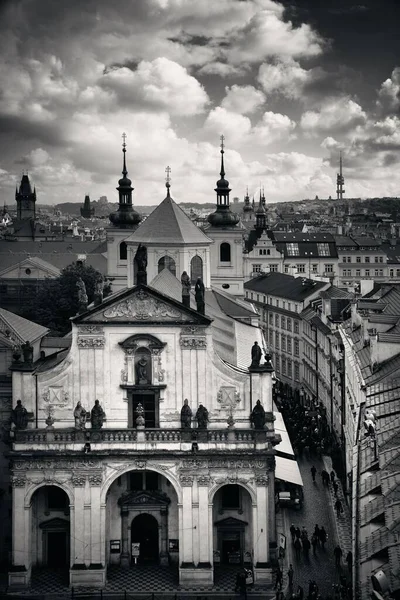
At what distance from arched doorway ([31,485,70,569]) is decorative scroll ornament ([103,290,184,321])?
380 inches

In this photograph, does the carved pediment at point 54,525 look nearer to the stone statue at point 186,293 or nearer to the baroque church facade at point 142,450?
the baroque church facade at point 142,450

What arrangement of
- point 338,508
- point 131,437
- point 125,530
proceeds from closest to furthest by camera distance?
point 131,437, point 125,530, point 338,508

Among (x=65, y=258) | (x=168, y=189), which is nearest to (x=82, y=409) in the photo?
(x=168, y=189)

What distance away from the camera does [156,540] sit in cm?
4944

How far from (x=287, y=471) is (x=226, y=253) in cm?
4172

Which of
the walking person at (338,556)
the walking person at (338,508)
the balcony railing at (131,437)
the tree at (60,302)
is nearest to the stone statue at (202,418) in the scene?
the balcony railing at (131,437)

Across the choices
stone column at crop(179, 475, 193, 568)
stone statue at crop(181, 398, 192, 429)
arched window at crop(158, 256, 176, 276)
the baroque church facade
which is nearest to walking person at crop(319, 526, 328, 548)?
the baroque church facade

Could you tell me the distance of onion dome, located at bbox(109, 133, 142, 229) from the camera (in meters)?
96.1

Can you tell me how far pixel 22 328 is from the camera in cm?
5741

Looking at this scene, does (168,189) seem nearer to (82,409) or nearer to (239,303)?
(239,303)

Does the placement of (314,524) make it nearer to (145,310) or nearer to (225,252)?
(145,310)

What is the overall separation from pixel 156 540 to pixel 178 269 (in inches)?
1257


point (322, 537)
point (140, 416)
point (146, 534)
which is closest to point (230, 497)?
point (146, 534)

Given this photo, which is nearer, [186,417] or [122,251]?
[186,417]
